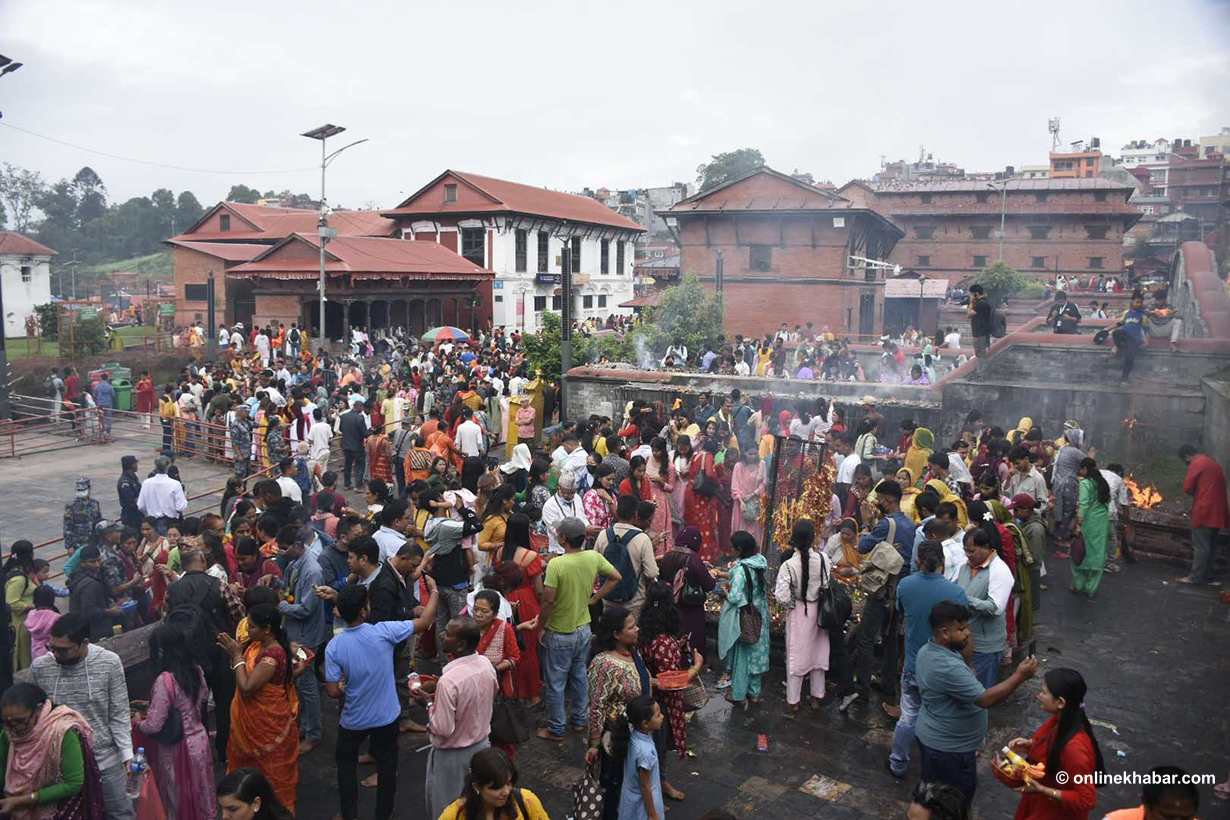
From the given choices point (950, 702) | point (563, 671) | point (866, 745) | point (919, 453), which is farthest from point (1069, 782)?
point (919, 453)

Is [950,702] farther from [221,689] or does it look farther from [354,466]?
[354,466]

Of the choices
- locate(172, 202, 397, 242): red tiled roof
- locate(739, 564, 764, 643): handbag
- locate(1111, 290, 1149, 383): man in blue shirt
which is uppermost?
locate(172, 202, 397, 242): red tiled roof

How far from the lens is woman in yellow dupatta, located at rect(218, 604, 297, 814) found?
4688 millimetres

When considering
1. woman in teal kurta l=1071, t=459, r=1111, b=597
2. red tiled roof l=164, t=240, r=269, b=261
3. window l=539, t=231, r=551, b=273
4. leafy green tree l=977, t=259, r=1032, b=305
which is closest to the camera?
woman in teal kurta l=1071, t=459, r=1111, b=597

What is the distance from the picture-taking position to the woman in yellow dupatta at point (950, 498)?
6.67 metres

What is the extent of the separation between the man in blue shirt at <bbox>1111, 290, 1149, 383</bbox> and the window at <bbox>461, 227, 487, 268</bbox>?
29.6 meters

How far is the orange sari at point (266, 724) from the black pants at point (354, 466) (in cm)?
872

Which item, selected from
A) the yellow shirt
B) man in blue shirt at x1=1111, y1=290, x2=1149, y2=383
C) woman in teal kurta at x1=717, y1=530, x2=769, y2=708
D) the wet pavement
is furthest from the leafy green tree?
the yellow shirt

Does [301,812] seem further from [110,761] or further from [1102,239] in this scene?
[1102,239]

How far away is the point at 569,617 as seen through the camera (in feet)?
19.6

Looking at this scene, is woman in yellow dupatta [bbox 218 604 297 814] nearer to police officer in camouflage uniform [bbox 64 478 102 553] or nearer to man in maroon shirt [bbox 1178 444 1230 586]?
police officer in camouflage uniform [bbox 64 478 102 553]

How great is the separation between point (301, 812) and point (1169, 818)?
4603 mm

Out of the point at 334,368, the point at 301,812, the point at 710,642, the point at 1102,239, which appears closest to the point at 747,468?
the point at 710,642

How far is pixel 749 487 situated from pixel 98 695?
6.45 meters
